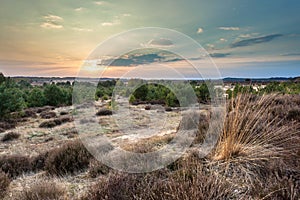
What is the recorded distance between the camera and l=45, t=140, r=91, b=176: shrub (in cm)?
493

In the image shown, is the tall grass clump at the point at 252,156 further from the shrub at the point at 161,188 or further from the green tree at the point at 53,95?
the green tree at the point at 53,95

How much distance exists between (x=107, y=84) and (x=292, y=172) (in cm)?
4060

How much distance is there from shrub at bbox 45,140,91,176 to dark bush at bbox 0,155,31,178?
75 centimetres

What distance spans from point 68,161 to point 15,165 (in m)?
1.59

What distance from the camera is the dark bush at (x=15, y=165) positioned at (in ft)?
17.7

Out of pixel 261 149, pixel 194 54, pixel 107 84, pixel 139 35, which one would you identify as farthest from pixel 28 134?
pixel 107 84

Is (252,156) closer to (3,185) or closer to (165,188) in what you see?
(165,188)

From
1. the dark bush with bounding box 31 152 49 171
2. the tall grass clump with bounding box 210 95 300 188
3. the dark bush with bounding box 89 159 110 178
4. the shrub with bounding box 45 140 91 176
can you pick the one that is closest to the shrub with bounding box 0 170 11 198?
the shrub with bounding box 45 140 91 176

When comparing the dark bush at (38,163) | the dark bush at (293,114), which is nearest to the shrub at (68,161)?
the dark bush at (38,163)

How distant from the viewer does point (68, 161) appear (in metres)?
5.08

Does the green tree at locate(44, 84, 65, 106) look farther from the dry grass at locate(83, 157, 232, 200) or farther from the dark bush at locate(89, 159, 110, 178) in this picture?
the dry grass at locate(83, 157, 232, 200)

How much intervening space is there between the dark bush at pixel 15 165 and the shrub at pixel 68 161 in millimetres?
752

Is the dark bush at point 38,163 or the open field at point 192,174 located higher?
the open field at point 192,174

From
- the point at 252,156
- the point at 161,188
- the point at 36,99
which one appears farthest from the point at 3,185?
the point at 36,99
